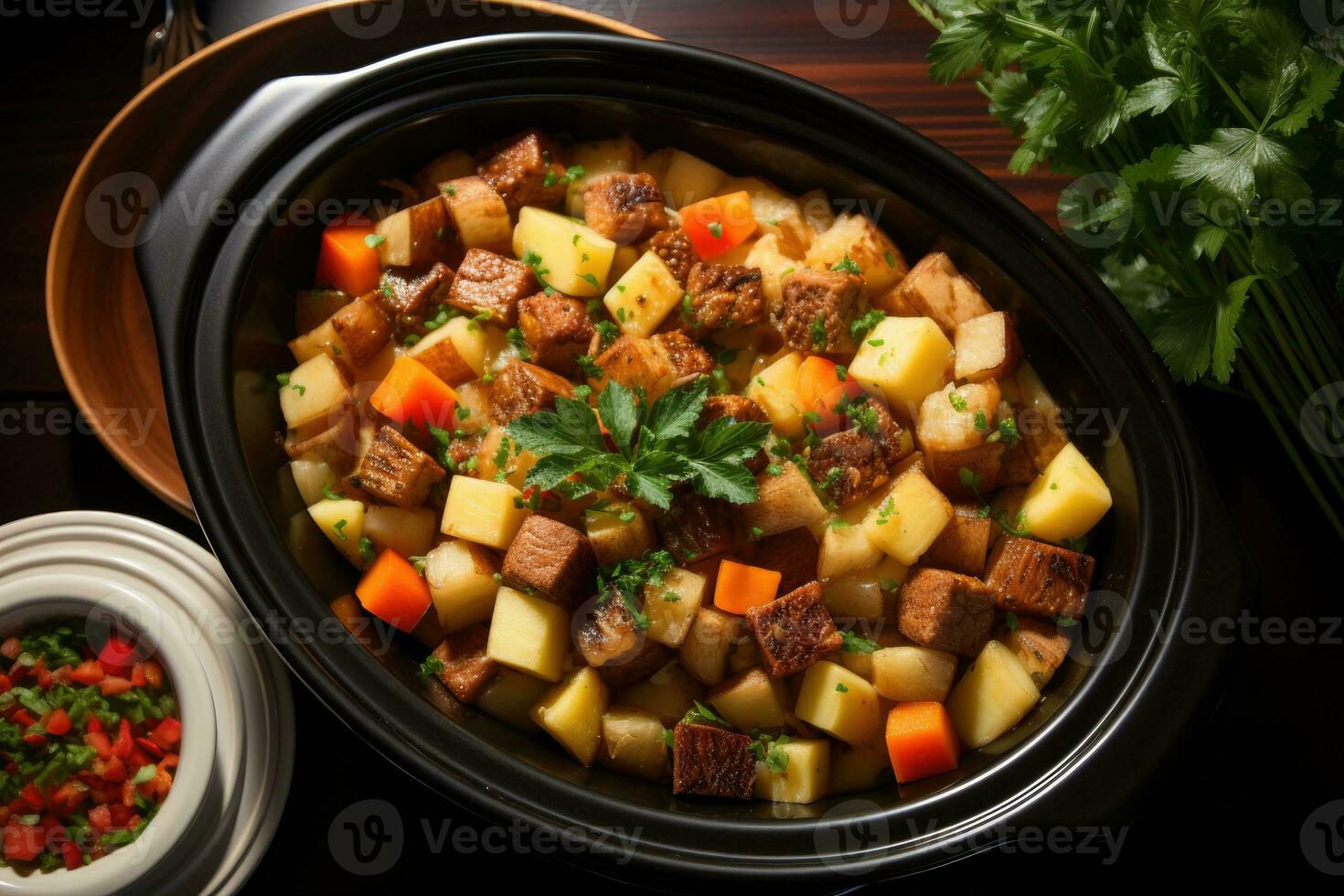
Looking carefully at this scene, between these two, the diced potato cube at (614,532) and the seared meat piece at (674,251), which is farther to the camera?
the seared meat piece at (674,251)

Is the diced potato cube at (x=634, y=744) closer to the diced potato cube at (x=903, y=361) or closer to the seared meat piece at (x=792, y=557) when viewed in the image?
the seared meat piece at (x=792, y=557)

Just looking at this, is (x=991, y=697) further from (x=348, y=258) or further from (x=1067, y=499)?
(x=348, y=258)

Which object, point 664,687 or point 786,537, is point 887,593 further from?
point 664,687

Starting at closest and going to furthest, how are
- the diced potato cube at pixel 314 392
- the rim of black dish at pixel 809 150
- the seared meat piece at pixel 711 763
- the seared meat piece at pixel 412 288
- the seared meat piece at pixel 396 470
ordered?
the rim of black dish at pixel 809 150
the seared meat piece at pixel 711 763
the seared meat piece at pixel 396 470
the diced potato cube at pixel 314 392
the seared meat piece at pixel 412 288

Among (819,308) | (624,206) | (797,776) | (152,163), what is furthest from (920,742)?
(152,163)

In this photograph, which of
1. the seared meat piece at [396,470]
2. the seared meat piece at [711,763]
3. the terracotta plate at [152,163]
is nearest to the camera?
the seared meat piece at [711,763]

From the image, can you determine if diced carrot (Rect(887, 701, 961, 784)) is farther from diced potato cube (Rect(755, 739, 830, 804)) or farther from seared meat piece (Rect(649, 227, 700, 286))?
seared meat piece (Rect(649, 227, 700, 286))

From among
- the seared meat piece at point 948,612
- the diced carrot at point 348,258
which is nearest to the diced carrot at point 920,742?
the seared meat piece at point 948,612

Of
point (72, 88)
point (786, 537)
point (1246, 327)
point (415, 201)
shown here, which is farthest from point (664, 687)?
point (72, 88)
